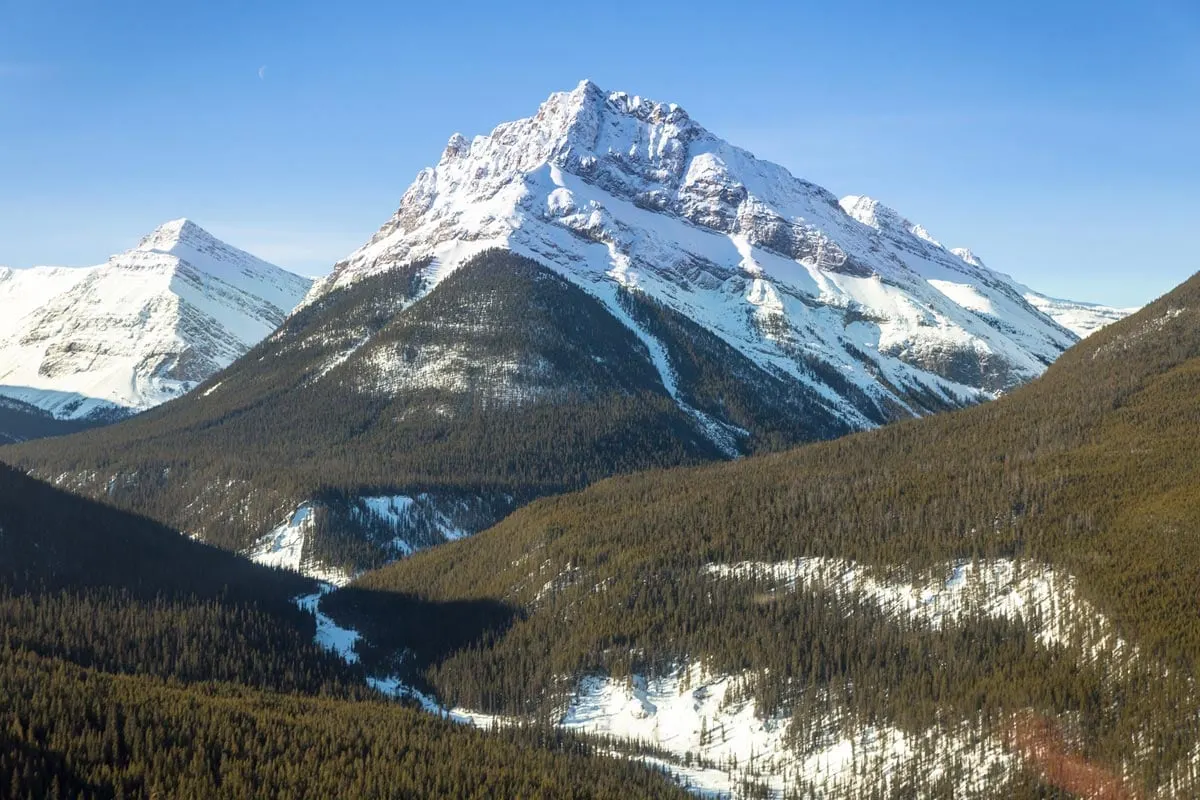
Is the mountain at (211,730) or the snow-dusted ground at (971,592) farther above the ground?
the snow-dusted ground at (971,592)

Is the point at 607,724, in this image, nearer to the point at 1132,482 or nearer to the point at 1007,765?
the point at 1007,765

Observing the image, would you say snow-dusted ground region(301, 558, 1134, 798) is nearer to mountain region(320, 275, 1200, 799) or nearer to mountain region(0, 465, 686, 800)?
mountain region(320, 275, 1200, 799)

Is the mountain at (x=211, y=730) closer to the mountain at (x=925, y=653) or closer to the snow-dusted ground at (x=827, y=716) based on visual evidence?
the snow-dusted ground at (x=827, y=716)

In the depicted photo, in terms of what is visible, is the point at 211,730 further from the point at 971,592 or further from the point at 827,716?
the point at 971,592

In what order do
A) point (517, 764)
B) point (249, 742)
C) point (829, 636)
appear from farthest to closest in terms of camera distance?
1. point (829, 636)
2. point (517, 764)
3. point (249, 742)

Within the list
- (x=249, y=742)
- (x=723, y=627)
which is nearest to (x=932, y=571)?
(x=723, y=627)

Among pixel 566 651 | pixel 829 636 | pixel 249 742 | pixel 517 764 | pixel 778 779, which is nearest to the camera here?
pixel 249 742

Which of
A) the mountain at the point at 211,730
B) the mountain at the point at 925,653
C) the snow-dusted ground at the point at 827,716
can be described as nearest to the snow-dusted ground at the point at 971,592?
the snow-dusted ground at the point at 827,716

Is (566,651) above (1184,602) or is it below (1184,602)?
below

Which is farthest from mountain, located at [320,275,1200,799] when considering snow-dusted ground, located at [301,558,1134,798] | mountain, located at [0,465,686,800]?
mountain, located at [0,465,686,800]
